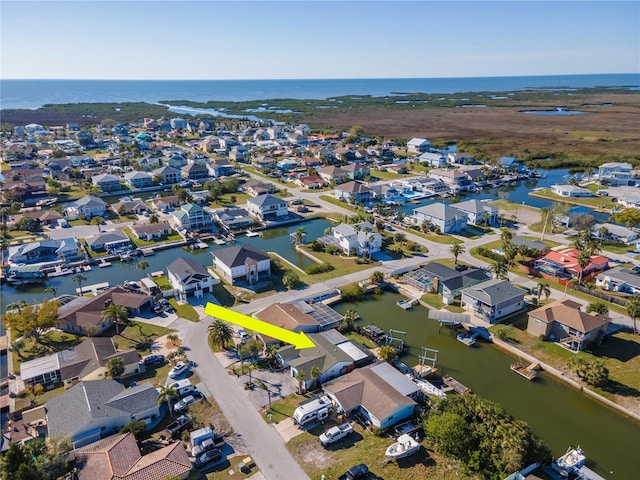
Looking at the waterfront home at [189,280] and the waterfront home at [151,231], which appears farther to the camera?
the waterfront home at [151,231]

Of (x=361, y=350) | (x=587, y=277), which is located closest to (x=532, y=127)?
(x=587, y=277)

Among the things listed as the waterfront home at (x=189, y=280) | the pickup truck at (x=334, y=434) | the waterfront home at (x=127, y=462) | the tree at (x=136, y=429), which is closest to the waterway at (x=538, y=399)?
the pickup truck at (x=334, y=434)

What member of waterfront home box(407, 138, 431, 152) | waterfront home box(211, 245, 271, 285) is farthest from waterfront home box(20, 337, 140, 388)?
waterfront home box(407, 138, 431, 152)

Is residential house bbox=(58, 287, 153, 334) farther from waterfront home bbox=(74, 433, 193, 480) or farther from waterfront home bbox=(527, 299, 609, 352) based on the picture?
waterfront home bbox=(527, 299, 609, 352)

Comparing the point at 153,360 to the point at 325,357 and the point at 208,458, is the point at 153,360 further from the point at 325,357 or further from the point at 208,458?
the point at 325,357

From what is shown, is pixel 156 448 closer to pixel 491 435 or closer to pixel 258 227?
pixel 491 435

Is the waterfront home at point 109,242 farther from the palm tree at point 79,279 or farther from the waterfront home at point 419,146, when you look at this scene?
the waterfront home at point 419,146

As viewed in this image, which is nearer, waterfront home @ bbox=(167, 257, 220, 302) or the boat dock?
the boat dock
